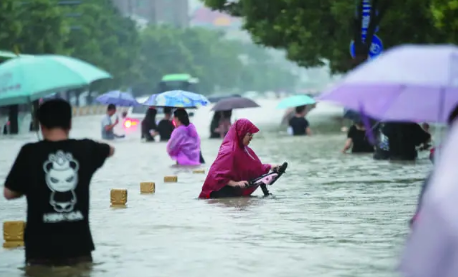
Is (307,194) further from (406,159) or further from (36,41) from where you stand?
(36,41)

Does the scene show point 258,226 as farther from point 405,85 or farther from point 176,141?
point 176,141

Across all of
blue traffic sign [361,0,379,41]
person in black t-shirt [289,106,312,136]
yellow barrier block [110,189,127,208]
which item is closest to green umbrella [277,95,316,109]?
person in black t-shirt [289,106,312,136]

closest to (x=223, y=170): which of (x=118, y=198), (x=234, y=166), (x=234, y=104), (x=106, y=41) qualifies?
(x=234, y=166)

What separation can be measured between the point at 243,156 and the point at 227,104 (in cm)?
1957

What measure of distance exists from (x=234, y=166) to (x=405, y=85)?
850cm

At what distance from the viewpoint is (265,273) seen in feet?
31.0

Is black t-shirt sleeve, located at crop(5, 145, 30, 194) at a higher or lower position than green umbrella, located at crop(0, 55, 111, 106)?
lower

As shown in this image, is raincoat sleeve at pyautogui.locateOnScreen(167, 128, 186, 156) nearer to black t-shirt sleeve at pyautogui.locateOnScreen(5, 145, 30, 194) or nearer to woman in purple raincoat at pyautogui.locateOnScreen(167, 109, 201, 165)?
woman in purple raincoat at pyautogui.locateOnScreen(167, 109, 201, 165)

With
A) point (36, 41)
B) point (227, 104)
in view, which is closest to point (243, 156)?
point (227, 104)

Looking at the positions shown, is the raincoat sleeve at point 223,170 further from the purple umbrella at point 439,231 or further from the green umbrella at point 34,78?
the purple umbrella at point 439,231

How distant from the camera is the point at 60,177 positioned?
8883 millimetres

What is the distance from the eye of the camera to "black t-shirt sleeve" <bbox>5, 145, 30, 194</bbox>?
8.83 metres

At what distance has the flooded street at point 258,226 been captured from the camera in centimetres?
994

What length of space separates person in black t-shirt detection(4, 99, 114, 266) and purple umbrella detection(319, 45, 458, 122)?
187 cm
